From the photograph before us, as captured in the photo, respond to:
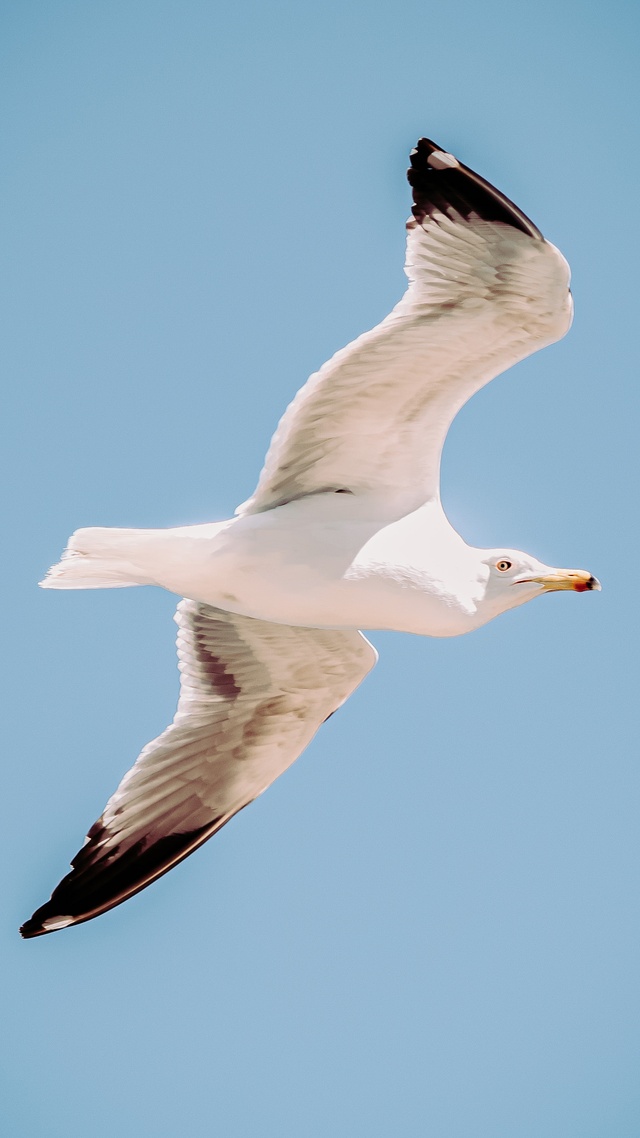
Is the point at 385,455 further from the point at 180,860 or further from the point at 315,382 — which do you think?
the point at 180,860

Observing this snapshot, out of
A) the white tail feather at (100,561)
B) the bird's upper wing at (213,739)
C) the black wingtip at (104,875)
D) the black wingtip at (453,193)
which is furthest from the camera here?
the bird's upper wing at (213,739)

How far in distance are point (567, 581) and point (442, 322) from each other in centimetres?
147

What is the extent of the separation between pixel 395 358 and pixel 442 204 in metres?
0.74

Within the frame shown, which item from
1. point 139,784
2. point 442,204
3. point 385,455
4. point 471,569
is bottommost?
point 139,784

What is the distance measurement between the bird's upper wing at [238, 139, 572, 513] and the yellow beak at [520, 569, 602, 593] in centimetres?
86

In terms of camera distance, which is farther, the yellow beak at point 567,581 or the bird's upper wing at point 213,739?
the bird's upper wing at point 213,739

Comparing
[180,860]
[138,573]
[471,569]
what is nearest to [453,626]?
[471,569]

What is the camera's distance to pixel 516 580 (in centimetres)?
814

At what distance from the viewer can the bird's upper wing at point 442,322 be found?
24.8 ft

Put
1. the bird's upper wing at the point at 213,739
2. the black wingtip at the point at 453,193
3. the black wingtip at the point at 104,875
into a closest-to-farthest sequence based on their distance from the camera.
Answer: the black wingtip at the point at 453,193
the black wingtip at the point at 104,875
the bird's upper wing at the point at 213,739

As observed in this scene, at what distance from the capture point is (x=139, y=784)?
30.8ft

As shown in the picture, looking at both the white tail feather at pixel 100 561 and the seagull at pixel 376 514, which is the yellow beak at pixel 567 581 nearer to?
the seagull at pixel 376 514

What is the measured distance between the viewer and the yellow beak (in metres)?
8.16

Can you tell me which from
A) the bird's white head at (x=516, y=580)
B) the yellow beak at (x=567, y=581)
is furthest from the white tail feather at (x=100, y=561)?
the yellow beak at (x=567, y=581)
